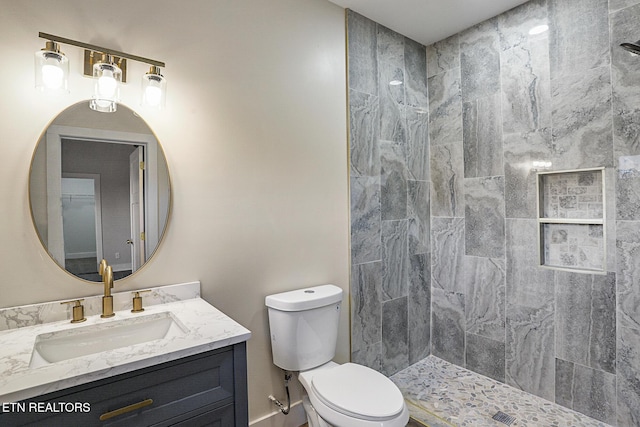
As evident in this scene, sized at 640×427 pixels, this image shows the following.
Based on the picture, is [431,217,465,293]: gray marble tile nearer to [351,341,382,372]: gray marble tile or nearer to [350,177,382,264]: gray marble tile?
[350,177,382,264]: gray marble tile

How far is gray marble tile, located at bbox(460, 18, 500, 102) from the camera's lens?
243 cm

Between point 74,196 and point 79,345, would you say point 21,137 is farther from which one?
point 79,345

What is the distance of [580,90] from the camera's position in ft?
6.68

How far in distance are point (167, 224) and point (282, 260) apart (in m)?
0.67

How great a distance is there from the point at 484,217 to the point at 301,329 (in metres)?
1.58

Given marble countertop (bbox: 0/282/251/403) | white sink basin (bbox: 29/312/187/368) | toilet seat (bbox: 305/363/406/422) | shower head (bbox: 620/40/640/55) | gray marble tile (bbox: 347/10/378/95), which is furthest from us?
gray marble tile (bbox: 347/10/378/95)

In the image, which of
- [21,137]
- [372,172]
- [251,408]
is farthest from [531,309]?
[21,137]

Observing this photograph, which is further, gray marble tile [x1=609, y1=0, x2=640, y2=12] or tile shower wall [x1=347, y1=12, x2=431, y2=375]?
tile shower wall [x1=347, y1=12, x2=431, y2=375]

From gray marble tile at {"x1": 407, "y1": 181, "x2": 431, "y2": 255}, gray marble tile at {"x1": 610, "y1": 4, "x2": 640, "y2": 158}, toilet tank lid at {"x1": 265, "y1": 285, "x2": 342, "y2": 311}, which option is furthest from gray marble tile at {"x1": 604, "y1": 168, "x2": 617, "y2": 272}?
toilet tank lid at {"x1": 265, "y1": 285, "x2": 342, "y2": 311}

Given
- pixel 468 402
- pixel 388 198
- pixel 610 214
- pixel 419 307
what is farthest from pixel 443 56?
pixel 468 402

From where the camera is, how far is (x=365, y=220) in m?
2.39

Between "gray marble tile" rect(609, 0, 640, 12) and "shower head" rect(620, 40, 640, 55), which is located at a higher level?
"gray marble tile" rect(609, 0, 640, 12)

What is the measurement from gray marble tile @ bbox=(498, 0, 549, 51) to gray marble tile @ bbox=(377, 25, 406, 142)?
0.70 m

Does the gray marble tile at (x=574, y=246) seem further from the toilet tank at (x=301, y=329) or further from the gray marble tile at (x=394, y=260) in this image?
the toilet tank at (x=301, y=329)
